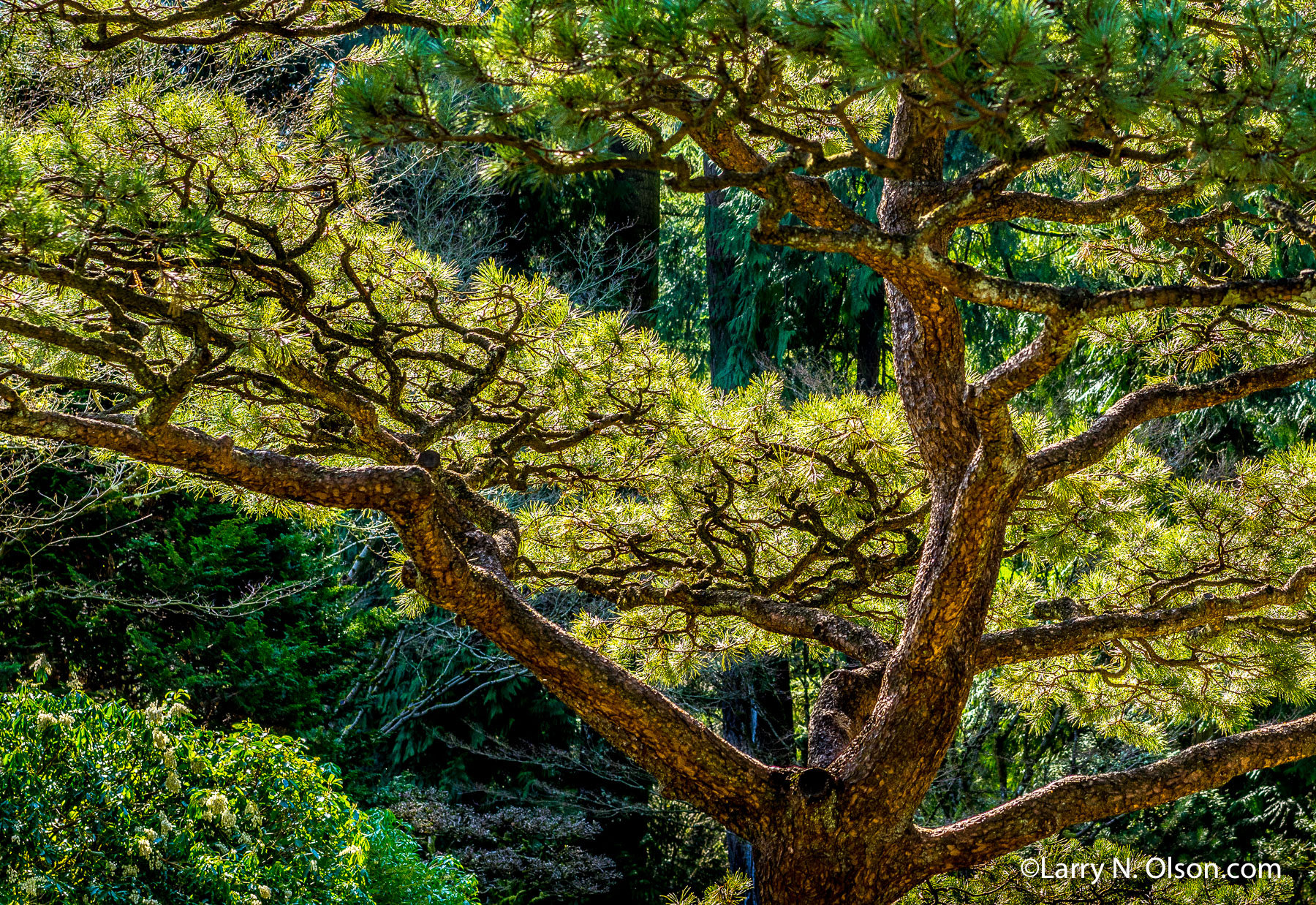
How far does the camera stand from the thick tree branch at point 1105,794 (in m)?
2.63

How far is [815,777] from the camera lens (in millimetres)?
2580

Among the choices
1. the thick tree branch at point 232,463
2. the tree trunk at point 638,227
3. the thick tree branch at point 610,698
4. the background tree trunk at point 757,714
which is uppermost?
the tree trunk at point 638,227

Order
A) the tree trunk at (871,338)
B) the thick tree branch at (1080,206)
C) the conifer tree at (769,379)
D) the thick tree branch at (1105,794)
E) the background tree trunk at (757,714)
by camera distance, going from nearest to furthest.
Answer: the conifer tree at (769,379) < the thick tree branch at (1080,206) < the thick tree branch at (1105,794) < the background tree trunk at (757,714) < the tree trunk at (871,338)

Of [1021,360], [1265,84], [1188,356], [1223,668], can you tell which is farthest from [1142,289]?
[1223,668]

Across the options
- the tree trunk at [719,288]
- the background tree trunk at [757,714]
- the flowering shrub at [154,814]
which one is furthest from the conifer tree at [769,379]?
the tree trunk at [719,288]

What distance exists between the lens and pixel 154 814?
2.67m

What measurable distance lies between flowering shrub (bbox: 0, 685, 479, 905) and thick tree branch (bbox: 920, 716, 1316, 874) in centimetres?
152

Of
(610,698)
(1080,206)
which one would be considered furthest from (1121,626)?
(610,698)

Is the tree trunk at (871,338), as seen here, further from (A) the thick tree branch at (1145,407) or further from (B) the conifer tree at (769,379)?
(A) the thick tree branch at (1145,407)

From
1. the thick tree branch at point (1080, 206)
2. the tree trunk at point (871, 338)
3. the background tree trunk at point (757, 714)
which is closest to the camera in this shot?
the thick tree branch at point (1080, 206)

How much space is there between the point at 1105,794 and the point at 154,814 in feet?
7.24

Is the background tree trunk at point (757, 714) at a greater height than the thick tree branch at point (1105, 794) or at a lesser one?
greater

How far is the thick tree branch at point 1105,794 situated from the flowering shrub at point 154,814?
1.52 meters

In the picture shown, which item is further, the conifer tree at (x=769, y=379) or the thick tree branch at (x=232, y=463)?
the thick tree branch at (x=232, y=463)
